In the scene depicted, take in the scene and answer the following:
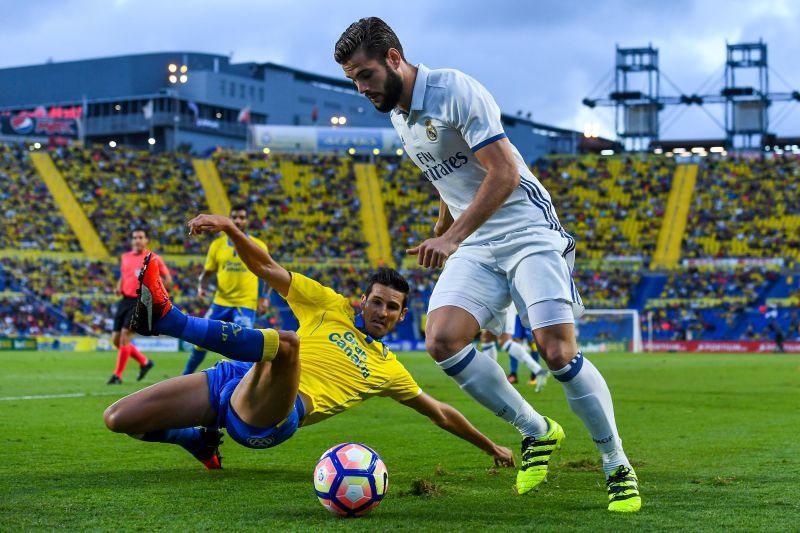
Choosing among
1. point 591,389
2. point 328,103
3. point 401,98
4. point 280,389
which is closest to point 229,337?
point 280,389

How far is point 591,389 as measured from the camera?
5.52 m

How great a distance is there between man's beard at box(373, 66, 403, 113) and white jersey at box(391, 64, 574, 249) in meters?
0.10

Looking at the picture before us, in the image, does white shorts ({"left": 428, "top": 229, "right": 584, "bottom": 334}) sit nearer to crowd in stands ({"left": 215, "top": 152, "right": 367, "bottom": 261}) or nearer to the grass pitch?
the grass pitch

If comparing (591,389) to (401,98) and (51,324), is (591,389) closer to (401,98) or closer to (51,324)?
(401,98)

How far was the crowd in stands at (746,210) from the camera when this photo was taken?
50500 mm

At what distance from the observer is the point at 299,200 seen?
56438mm

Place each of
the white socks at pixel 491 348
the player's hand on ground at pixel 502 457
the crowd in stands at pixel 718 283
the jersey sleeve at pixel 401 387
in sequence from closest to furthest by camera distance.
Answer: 1. the jersey sleeve at pixel 401 387
2. the player's hand on ground at pixel 502 457
3. the white socks at pixel 491 348
4. the crowd in stands at pixel 718 283

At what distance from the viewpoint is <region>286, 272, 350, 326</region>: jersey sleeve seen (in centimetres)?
677

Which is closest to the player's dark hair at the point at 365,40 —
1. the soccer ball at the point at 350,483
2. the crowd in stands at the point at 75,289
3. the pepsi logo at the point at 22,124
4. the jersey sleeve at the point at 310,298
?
the jersey sleeve at the point at 310,298

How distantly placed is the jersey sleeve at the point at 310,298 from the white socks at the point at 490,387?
3.81 ft

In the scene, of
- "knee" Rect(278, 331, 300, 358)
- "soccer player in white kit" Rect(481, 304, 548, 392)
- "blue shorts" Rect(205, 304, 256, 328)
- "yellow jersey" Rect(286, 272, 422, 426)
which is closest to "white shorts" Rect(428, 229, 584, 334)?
"knee" Rect(278, 331, 300, 358)

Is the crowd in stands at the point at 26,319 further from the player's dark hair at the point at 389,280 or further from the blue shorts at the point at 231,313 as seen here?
the player's dark hair at the point at 389,280

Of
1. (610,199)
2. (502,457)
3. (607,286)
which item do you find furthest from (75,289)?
(502,457)

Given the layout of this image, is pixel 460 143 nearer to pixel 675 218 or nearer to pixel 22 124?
pixel 675 218
